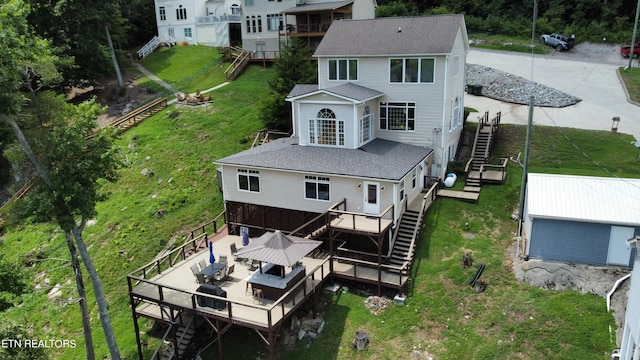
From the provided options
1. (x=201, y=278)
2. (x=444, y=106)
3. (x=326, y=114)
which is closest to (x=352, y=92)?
(x=326, y=114)

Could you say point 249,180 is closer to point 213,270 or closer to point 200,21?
point 213,270

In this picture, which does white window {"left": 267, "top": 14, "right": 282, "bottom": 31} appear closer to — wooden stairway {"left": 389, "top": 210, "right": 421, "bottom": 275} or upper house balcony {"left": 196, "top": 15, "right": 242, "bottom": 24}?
upper house balcony {"left": 196, "top": 15, "right": 242, "bottom": 24}

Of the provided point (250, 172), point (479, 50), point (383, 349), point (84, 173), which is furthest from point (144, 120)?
point (479, 50)

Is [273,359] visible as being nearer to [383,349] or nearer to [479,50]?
[383,349]

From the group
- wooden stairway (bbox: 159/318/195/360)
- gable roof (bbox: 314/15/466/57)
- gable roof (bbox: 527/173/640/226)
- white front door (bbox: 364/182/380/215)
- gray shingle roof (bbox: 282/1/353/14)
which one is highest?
gray shingle roof (bbox: 282/1/353/14)

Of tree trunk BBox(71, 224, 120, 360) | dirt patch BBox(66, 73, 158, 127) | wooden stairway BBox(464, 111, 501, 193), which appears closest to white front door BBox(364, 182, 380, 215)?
wooden stairway BBox(464, 111, 501, 193)

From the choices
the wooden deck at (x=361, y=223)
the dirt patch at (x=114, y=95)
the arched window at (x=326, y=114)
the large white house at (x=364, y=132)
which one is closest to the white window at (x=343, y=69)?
the large white house at (x=364, y=132)

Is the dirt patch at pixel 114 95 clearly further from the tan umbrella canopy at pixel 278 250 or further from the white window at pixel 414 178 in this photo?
the white window at pixel 414 178
